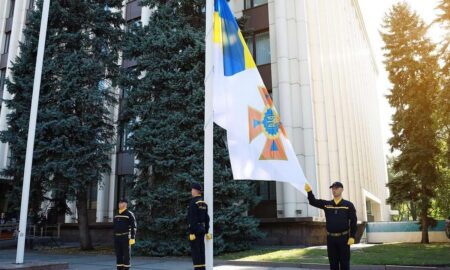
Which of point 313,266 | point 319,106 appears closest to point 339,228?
point 313,266

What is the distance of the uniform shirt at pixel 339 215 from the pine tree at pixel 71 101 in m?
12.0

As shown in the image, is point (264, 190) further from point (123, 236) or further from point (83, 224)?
point (123, 236)

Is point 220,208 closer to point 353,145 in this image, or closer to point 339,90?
point 339,90

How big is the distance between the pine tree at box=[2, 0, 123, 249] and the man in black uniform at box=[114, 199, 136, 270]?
7.61 m

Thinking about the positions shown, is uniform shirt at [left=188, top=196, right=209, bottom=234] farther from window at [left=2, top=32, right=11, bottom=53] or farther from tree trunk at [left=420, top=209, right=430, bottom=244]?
window at [left=2, top=32, right=11, bottom=53]

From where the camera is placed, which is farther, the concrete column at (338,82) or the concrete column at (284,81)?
the concrete column at (338,82)

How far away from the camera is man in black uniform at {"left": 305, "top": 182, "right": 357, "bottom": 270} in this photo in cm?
725

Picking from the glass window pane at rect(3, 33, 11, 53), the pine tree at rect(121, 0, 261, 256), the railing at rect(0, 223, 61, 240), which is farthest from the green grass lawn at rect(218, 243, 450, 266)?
the glass window pane at rect(3, 33, 11, 53)

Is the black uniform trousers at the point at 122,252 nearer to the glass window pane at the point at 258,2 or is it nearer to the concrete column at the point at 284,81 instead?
the concrete column at the point at 284,81

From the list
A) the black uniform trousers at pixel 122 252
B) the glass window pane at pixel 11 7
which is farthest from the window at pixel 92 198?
the glass window pane at pixel 11 7

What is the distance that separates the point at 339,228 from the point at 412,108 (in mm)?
19065

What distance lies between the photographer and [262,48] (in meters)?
21.6

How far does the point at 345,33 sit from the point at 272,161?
29070 mm

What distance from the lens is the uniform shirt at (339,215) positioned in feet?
24.0
